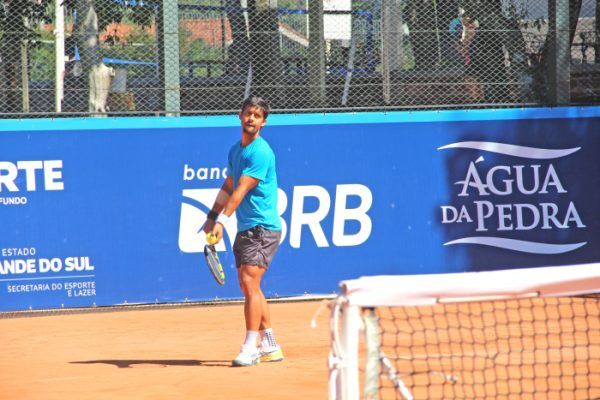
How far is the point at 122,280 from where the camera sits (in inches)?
422

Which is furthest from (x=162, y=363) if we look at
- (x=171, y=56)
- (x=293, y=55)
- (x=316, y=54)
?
(x=316, y=54)

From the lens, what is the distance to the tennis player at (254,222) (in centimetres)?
750

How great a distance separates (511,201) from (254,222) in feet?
15.6

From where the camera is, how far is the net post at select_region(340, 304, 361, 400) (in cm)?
462

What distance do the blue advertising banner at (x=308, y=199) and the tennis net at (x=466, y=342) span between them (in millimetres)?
1079

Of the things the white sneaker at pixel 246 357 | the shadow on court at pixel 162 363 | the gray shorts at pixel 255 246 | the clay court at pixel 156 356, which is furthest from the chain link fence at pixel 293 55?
the white sneaker at pixel 246 357

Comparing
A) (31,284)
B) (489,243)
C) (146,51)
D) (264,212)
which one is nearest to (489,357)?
(264,212)

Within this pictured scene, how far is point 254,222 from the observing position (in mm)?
7621

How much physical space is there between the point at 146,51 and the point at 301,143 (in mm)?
2104

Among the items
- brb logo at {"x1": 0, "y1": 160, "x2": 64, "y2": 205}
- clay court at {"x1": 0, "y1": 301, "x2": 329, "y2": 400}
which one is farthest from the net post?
brb logo at {"x1": 0, "y1": 160, "x2": 64, "y2": 205}

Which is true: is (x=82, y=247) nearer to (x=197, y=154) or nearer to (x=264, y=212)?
(x=197, y=154)

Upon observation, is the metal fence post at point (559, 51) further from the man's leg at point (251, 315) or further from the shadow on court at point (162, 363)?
the shadow on court at point (162, 363)

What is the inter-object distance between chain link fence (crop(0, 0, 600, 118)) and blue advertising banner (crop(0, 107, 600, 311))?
1.19 ft

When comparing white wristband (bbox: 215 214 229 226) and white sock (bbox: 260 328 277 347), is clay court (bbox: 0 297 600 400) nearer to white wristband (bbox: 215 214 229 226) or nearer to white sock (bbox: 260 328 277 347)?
white sock (bbox: 260 328 277 347)
